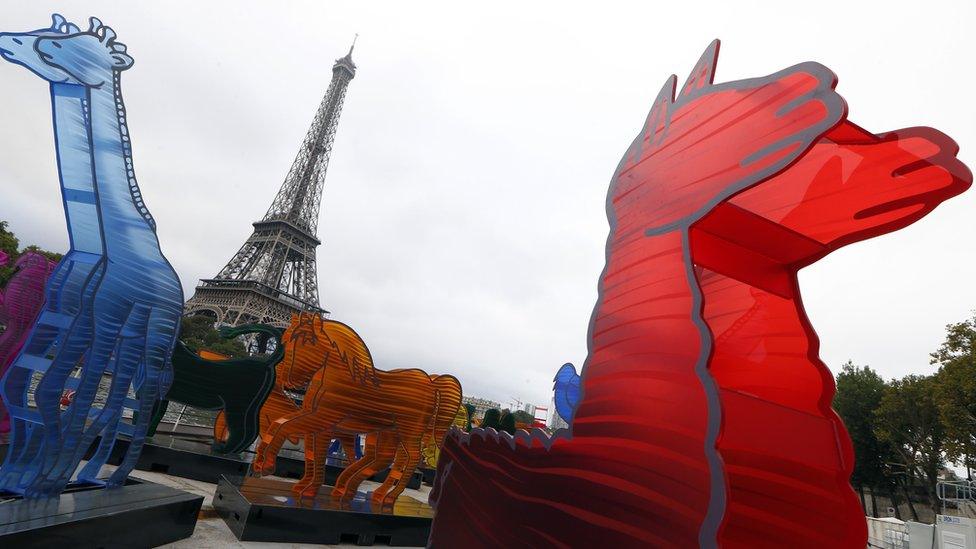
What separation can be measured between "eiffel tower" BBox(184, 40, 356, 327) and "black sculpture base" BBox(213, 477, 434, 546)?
116ft

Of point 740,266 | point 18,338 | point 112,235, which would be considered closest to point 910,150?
point 740,266

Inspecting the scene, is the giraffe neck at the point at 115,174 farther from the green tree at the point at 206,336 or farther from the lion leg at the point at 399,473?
the green tree at the point at 206,336

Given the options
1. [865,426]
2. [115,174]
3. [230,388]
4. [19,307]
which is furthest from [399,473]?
[865,426]

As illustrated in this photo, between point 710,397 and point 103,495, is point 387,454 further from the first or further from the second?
point 710,397

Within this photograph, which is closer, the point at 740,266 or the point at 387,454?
the point at 740,266

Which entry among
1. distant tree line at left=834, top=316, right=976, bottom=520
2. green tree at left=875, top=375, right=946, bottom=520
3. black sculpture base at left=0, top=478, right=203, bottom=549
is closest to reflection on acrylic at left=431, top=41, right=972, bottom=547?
black sculpture base at left=0, top=478, right=203, bottom=549

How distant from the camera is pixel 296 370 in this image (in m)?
8.49

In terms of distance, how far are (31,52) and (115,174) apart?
1297mm

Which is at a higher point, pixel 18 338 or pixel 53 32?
pixel 53 32

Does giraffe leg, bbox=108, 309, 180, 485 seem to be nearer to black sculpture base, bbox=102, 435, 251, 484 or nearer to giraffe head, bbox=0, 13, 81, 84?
giraffe head, bbox=0, 13, 81, 84

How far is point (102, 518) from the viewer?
446 centimetres

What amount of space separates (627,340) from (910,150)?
1.75 meters

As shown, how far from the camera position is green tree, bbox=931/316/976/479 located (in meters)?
15.6

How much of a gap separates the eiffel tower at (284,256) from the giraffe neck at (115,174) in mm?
37161
